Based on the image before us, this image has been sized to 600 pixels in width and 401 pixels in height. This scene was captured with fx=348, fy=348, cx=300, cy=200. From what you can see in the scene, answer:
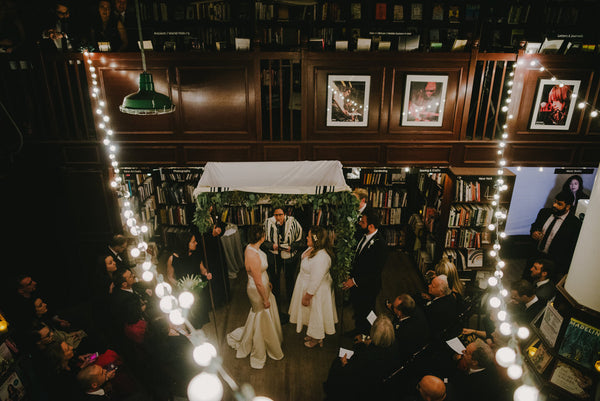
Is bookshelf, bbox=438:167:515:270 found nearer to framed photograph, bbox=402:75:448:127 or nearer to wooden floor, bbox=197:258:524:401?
framed photograph, bbox=402:75:448:127

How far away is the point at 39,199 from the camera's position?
508 cm

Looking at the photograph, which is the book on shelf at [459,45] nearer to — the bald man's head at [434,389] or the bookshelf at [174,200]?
the bald man's head at [434,389]

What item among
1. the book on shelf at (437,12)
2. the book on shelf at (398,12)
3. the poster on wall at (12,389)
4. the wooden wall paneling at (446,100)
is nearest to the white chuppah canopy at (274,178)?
the wooden wall paneling at (446,100)

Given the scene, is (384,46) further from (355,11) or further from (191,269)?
(191,269)

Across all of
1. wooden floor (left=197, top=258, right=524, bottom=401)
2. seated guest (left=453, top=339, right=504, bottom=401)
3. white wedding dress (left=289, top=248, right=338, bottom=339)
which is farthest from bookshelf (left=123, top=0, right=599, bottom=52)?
seated guest (left=453, top=339, right=504, bottom=401)

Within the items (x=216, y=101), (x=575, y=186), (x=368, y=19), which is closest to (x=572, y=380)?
(x=216, y=101)

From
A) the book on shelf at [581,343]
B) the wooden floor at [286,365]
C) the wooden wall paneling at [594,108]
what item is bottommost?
the wooden floor at [286,365]

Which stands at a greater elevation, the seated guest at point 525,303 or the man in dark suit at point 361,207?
the man in dark suit at point 361,207

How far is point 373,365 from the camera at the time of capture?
10.0 feet

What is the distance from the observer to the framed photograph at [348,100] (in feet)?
16.1

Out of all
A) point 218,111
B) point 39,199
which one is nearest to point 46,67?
point 39,199

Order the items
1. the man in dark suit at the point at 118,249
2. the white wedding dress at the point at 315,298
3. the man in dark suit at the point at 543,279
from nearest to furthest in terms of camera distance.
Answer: the man in dark suit at the point at 543,279
the white wedding dress at the point at 315,298
the man in dark suit at the point at 118,249

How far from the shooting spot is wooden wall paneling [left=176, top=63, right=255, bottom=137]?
16.1 feet

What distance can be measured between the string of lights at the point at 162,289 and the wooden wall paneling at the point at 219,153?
1.12m
